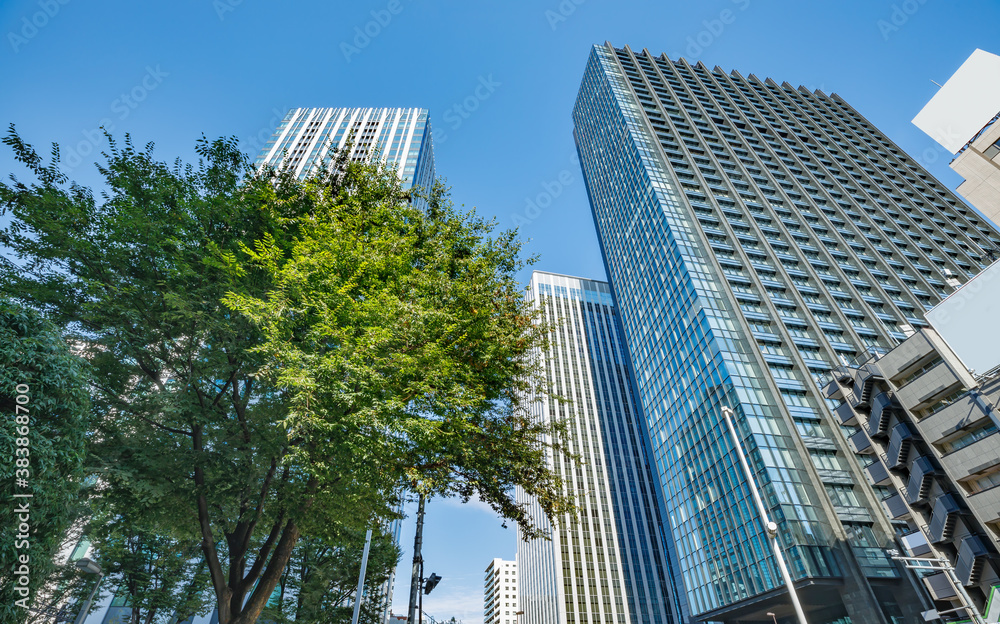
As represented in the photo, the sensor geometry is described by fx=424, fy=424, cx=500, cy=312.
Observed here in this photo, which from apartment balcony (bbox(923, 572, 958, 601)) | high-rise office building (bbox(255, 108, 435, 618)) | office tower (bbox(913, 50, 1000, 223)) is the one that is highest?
high-rise office building (bbox(255, 108, 435, 618))

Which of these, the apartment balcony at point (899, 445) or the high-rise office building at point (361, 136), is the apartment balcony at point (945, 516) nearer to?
the apartment balcony at point (899, 445)

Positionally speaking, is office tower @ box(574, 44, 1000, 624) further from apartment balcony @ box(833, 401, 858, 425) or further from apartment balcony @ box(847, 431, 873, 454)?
apartment balcony @ box(833, 401, 858, 425)

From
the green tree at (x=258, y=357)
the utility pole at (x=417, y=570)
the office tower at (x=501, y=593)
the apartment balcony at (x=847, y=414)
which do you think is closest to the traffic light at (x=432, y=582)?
the utility pole at (x=417, y=570)

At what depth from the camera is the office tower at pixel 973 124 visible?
30438 mm

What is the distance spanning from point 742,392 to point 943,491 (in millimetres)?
16225

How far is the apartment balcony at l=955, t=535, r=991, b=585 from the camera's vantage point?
24.6m

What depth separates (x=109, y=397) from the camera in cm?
1066

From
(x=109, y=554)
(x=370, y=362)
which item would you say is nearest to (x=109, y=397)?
(x=370, y=362)

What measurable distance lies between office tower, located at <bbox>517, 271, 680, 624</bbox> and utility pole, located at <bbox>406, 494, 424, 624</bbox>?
49.1 meters

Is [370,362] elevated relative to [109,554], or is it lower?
elevated

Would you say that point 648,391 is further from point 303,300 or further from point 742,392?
point 303,300

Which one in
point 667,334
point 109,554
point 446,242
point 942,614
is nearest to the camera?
point 446,242

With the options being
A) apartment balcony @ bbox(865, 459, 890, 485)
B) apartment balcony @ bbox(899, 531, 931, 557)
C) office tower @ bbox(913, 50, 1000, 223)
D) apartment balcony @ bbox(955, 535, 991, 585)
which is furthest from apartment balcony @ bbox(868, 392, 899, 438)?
office tower @ bbox(913, 50, 1000, 223)

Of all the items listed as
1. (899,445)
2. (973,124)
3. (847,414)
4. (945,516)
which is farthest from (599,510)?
(973,124)
